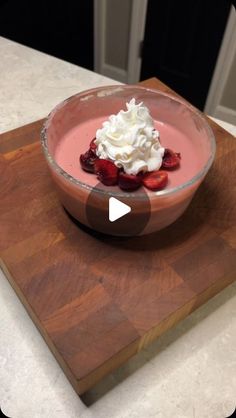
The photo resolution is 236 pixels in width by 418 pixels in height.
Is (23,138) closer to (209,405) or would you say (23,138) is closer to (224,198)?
(224,198)

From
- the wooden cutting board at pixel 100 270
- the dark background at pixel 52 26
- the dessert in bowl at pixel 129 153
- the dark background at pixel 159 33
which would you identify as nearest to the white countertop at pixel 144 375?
the wooden cutting board at pixel 100 270

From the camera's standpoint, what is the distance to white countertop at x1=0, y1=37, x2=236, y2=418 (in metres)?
0.48

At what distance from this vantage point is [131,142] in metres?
0.53

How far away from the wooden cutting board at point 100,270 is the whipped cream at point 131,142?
10 centimetres

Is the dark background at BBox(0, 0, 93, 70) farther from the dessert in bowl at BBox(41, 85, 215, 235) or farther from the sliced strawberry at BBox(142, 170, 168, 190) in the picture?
the sliced strawberry at BBox(142, 170, 168, 190)

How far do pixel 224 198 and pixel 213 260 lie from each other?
0.43 feet

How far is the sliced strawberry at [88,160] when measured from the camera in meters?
0.56

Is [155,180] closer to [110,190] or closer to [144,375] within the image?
[110,190]

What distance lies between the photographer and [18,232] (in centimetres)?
53

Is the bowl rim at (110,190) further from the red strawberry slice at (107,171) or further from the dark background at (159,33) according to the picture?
the dark background at (159,33)

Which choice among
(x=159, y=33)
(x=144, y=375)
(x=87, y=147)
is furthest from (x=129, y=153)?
(x=159, y=33)

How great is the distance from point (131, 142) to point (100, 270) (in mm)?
188

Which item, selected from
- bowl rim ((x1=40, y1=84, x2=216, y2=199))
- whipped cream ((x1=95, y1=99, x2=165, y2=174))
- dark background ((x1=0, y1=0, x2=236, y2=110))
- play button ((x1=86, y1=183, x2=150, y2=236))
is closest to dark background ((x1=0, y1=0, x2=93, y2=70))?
dark background ((x1=0, y1=0, x2=236, y2=110))

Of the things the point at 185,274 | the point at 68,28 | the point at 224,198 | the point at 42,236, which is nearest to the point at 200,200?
the point at 224,198
